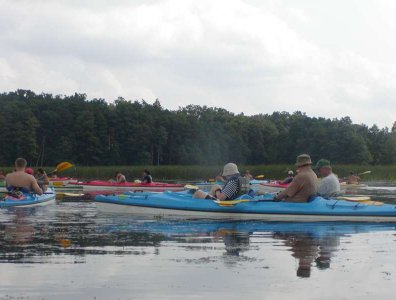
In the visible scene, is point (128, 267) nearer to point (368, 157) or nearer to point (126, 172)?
point (126, 172)

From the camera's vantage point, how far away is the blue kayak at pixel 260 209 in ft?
47.8

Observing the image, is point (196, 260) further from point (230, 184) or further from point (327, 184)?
point (327, 184)

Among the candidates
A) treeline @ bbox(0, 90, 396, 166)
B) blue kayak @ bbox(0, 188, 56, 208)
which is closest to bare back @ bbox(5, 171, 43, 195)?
blue kayak @ bbox(0, 188, 56, 208)

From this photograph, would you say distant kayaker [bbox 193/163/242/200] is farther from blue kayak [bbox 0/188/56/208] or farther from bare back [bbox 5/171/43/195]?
blue kayak [bbox 0/188/56/208]

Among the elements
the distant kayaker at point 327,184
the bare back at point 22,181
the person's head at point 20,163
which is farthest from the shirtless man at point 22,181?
the distant kayaker at point 327,184

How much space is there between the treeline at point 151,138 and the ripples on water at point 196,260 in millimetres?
78071

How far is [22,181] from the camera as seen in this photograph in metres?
18.7

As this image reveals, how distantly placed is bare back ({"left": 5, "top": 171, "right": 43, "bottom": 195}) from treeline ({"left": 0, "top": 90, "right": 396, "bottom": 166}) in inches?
2799

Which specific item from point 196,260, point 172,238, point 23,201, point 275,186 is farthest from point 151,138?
point 196,260

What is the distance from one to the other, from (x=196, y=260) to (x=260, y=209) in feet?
19.5

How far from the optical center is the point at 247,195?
15.4 metres

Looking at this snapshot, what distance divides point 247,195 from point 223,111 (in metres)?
111

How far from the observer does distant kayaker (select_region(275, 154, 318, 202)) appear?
47.8 feet

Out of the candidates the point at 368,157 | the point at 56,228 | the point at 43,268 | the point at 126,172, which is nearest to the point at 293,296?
the point at 43,268
